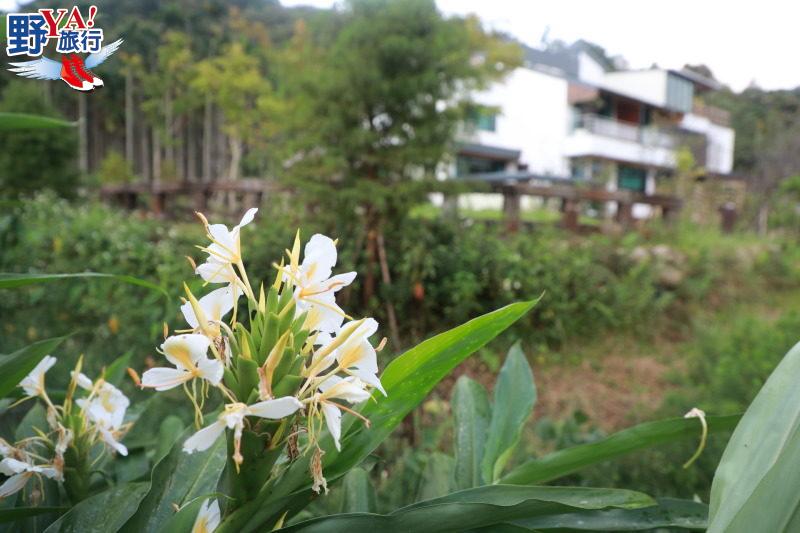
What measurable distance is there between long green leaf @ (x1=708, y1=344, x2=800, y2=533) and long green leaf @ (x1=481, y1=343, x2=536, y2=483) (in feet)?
0.87

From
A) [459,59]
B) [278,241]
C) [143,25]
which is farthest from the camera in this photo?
[143,25]

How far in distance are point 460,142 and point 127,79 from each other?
17.0 meters

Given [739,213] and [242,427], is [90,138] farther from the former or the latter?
[242,427]

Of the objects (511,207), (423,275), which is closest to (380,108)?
(423,275)

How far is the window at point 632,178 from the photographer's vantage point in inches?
933

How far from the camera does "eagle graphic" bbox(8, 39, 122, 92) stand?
84 cm

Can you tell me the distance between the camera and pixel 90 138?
23.6 metres

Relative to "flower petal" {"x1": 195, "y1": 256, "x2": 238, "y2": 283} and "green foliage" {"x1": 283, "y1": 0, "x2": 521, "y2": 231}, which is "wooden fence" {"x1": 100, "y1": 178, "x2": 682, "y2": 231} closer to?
"green foliage" {"x1": 283, "y1": 0, "x2": 521, "y2": 231}

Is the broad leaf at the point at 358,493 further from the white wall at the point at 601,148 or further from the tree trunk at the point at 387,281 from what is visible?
the white wall at the point at 601,148

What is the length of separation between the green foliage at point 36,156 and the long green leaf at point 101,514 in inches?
405

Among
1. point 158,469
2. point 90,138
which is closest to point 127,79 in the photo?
point 90,138

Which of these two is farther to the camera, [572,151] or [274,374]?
[572,151]

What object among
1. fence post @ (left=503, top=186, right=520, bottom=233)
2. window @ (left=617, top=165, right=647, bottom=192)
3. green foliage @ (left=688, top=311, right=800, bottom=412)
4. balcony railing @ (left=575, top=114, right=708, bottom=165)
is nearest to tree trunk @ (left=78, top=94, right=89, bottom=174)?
fence post @ (left=503, top=186, right=520, bottom=233)

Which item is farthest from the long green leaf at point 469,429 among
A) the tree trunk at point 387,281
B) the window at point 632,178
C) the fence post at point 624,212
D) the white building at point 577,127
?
the window at point 632,178
